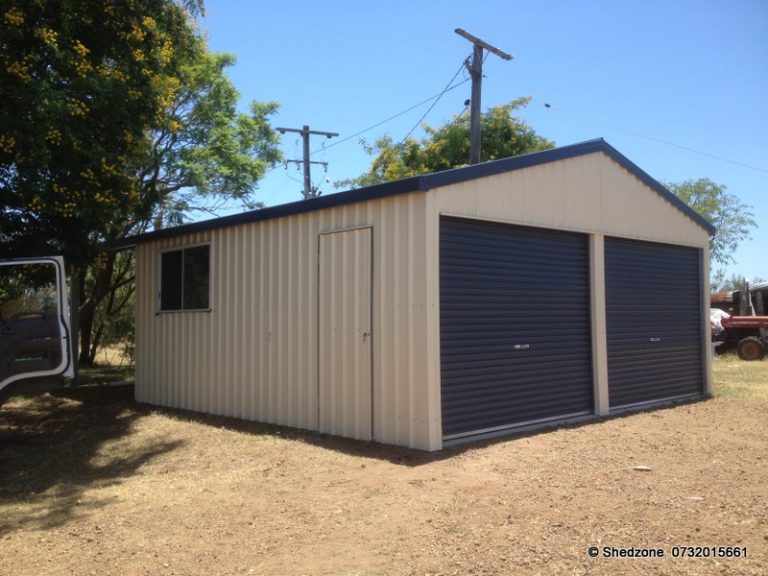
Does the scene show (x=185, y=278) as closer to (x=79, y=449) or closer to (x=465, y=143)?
(x=79, y=449)

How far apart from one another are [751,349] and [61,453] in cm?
2022

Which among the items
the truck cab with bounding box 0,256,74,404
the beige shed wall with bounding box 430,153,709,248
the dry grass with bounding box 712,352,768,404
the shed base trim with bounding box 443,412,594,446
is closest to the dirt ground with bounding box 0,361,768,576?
the shed base trim with bounding box 443,412,594,446

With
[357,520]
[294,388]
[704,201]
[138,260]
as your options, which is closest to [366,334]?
[294,388]

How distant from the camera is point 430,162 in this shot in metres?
24.3

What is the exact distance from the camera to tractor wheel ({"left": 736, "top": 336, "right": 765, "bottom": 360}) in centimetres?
2088

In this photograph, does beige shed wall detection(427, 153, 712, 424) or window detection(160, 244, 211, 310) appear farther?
window detection(160, 244, 211, 310)

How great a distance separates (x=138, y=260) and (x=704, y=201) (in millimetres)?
32987

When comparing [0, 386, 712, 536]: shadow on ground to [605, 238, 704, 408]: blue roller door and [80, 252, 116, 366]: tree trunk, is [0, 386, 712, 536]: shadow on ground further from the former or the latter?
[80, 252, 116, 366]: tree trunk

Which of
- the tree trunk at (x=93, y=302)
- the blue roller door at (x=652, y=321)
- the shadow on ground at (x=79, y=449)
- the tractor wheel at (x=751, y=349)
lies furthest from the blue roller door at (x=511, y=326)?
the tractor wheel at (x=751, y=349)

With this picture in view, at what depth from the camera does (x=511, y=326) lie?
8.73 meters

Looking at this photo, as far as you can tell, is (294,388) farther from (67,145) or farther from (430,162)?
(430,162)

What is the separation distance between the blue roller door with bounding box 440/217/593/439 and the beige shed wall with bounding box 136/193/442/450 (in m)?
0.45

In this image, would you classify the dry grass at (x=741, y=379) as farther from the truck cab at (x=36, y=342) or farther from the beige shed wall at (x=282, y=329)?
the truck cab at (x=36, y=342)

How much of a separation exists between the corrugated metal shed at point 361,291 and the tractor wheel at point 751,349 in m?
11.0
